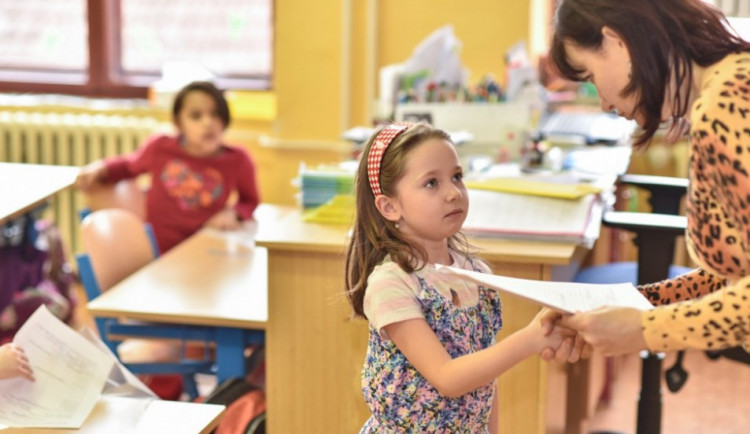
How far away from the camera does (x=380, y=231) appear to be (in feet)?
5.35

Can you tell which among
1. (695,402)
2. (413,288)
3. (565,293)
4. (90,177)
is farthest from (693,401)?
(565,293)

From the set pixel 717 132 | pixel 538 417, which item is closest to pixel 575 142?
pixel 538 417

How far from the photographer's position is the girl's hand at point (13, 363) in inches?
66.7

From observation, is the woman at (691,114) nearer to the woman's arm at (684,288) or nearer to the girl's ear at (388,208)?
the woman's arm at (684,288)

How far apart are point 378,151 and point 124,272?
135 cm

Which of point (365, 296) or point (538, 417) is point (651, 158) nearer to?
point (538, 417)

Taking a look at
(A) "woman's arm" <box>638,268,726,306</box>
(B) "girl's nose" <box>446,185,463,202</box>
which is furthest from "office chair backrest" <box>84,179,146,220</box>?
(A) "woman's arm" <box>638,268,726,306</box>

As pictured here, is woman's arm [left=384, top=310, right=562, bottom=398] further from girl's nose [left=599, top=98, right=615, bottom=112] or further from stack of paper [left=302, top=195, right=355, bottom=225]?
stack of paper [left=302, top=195, right=355, bottom=225]

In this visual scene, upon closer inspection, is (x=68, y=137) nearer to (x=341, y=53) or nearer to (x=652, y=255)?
(x=341, y=53)

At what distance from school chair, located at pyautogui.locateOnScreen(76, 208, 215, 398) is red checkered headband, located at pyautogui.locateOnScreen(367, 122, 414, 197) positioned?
3.11ft

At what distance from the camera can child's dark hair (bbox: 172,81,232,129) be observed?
336 centimetres

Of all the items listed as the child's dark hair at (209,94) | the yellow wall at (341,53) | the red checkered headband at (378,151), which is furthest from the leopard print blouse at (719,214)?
the yellow wall at (341,53)

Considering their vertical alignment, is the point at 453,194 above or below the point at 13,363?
above

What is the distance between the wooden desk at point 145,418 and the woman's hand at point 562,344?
61 cm
